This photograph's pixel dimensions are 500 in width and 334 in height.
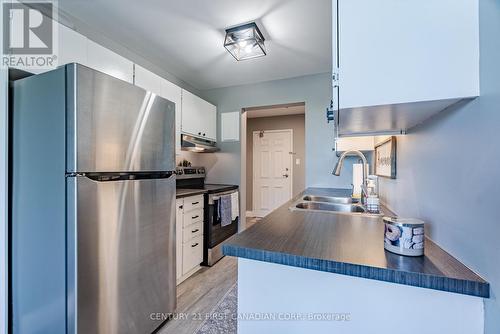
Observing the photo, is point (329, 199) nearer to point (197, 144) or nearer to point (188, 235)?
point (188, 235)

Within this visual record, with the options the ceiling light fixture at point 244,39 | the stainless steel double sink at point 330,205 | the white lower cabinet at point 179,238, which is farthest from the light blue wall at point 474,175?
the white lower cabinet at point 179,238

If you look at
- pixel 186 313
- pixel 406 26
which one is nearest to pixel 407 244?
pixel 406 26

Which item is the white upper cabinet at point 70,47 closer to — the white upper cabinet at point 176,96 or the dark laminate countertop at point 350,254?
the white upper cabinet at point 176,96

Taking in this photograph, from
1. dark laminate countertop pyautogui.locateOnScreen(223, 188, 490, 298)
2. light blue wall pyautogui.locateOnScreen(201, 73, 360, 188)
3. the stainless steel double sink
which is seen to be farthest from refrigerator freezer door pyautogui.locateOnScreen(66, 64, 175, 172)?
light blue wall pyautogui.locateOnScreen(201, 73, 360, 188)

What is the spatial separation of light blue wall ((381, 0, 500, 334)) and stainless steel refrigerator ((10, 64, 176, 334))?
1.49 metres

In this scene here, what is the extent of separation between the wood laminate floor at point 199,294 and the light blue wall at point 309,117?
4.14 feet

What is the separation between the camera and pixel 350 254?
70 centimetres

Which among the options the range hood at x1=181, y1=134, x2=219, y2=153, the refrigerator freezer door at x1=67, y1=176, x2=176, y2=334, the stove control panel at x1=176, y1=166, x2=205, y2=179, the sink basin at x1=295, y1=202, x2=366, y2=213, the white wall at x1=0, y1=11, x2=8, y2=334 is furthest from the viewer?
the stove control panel at x1=176, y1=166, x2=205, y2=179

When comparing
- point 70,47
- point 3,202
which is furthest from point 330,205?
point 70,47

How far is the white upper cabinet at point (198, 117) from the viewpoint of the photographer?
2.74 metres

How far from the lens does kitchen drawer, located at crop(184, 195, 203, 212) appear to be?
7.54 feet

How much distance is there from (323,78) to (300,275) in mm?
2741

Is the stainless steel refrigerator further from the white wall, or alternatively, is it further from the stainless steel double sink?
the stainless steel double sink

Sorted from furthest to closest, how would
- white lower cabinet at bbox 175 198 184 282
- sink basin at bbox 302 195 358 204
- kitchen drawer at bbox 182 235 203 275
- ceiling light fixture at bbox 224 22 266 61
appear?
1. kitchen drawer at bbox 182 235 203 275
2. white lower cabinet at bbox 175 198 184 282
3. sink basin at bbox 302 195 358 204
4. ceiling light fixture at bbox 224 22 266 61
